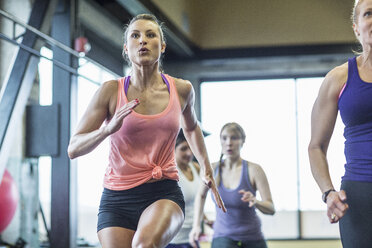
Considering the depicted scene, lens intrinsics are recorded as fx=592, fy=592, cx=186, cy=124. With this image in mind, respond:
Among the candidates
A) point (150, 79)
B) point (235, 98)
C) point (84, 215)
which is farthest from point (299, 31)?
point (150, 79)

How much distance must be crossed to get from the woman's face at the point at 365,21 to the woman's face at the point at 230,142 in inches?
87.4

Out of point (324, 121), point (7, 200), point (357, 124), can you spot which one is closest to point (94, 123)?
point (324, 121)

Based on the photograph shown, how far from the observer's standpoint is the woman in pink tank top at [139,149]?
85.7 inches

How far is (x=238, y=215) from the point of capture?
376cm

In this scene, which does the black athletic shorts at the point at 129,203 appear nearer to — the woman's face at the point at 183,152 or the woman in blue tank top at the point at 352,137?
the woman in blue tank top at the point at 352,137

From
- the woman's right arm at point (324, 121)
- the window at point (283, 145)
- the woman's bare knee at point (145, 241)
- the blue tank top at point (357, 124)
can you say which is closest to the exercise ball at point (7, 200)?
the woman's bare knee at point (145, 241)

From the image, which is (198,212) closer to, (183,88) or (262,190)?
(262,190)

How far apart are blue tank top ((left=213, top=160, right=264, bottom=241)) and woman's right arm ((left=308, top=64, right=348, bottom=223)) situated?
199 cm

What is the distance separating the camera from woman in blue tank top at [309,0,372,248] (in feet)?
5.31

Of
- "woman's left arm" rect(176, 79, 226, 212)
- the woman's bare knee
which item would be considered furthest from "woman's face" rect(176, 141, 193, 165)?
the woman's bare knee

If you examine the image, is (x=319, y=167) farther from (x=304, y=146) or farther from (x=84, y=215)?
(x=304, y=146)

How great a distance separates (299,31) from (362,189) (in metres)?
7.40

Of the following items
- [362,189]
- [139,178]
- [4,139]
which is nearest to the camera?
[362,189]

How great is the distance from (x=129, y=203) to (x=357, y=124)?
0.95 meters
